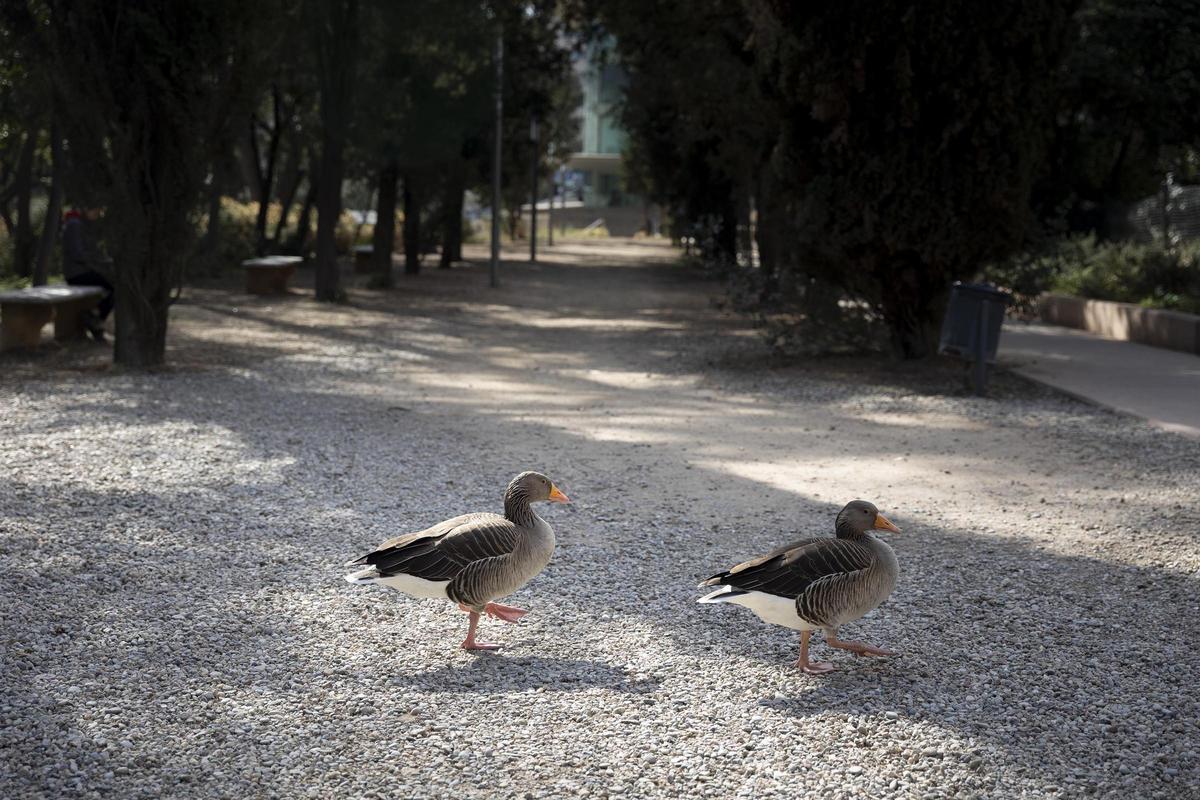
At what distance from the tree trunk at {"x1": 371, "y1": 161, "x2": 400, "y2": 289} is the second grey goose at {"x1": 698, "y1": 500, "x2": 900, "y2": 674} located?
81.5 ft

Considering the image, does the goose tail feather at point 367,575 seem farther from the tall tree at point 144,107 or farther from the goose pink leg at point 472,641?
the tall tree at point 144,107

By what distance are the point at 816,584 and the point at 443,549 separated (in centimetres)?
147

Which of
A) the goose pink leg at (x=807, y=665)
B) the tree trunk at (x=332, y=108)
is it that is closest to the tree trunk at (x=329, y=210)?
the tree trunk at (x=332, y=108)

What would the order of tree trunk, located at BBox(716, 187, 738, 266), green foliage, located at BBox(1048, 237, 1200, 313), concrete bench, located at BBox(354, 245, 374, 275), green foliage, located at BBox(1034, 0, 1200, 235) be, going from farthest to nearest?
tree trunk, located at BBox(716, 187, 738, 266) → concrete bench, located at BBox(354, 245, 374, 275) → green foliage, located at BBox(1034, 0, 1200, 235) → green foliage, located at BBox(1048, 237, 1200, 313)

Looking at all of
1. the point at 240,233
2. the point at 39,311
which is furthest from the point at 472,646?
the point at 240,233

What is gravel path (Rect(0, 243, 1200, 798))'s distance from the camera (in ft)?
14.5

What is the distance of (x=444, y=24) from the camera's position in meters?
26.3

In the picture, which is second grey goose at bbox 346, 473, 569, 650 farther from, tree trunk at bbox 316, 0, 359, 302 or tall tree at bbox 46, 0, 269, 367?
tree trunk at bbox 316, 0, 359, 302

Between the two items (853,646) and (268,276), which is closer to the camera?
(853,646)

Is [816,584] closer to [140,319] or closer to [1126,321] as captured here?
[140,319]

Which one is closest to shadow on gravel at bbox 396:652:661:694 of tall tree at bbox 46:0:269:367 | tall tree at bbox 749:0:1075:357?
tall tree at bbox 749:0:1075:357

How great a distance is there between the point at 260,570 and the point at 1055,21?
34.6 ft

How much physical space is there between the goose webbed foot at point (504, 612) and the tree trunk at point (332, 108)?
19.8 metres

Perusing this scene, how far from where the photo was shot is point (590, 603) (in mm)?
6277
